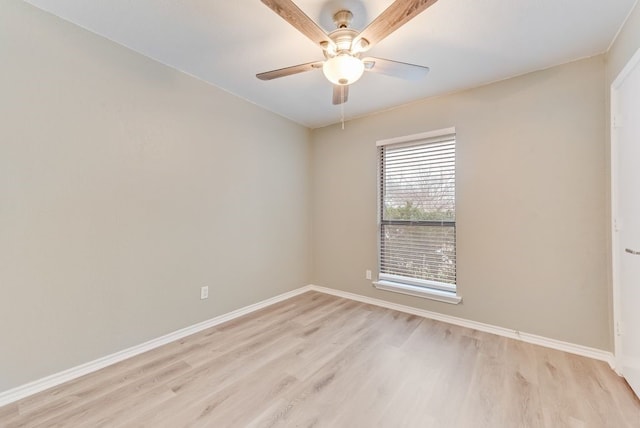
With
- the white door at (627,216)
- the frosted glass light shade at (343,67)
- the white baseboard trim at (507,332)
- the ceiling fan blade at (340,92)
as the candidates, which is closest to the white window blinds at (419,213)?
the white baseboard trim at (507,332)

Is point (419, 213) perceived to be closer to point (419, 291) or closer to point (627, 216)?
point (419, 291)

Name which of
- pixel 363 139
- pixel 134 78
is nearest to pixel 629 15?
pixel 363 139

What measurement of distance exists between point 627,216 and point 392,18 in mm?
→ 1993

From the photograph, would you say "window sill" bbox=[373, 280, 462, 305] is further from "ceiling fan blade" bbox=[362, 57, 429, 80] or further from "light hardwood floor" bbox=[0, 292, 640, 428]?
"ceiling fan blade" bbox=[362, 57, 429, 80]

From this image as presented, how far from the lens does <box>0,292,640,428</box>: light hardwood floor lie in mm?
1476

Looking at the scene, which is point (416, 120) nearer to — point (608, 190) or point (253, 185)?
point (608, 190)

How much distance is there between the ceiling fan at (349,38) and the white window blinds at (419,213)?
4.32ft

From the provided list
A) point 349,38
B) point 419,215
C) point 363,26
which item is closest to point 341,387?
point 419,215

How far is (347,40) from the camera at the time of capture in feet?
5.37

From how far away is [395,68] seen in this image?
178 centimetres

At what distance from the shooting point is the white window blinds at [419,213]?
2.86 m

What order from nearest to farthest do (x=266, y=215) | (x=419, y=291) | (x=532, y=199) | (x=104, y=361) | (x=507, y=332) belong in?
(x=104, y=361)
(x=532, y=199)
(x=507, y=332)
(x=419, y=291)
(x=266, y=215)

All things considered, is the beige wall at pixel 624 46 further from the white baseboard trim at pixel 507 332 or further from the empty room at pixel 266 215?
the white baseboard trim at pixel 507 332

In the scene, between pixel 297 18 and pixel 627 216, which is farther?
pixel 627 216
